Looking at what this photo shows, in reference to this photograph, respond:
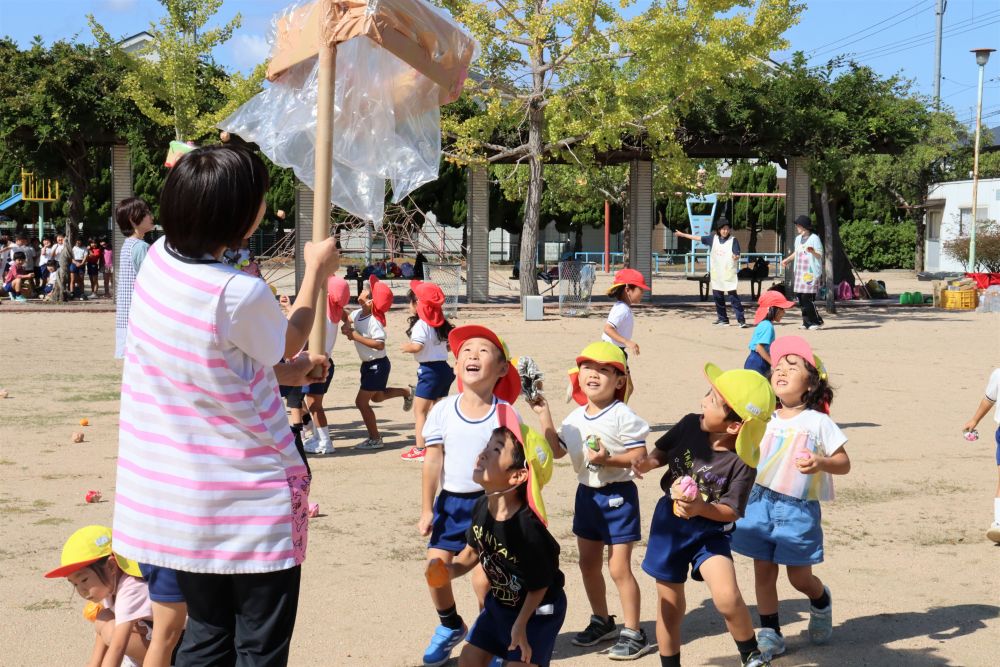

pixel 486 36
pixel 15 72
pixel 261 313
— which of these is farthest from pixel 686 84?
pixel 261 313

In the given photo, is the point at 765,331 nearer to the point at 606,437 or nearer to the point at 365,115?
the point at 606,437

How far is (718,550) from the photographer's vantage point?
4.16 meters

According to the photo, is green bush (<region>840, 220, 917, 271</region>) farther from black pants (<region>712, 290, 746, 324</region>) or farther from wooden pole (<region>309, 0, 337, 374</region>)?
wooden pole (<region>309, 0, 337, 374</region>)

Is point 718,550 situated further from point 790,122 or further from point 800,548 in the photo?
point 790,122

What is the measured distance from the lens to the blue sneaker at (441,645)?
14.5ft

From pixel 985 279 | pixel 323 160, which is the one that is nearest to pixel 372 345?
pixel 323 160

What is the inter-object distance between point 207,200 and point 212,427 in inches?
21.9

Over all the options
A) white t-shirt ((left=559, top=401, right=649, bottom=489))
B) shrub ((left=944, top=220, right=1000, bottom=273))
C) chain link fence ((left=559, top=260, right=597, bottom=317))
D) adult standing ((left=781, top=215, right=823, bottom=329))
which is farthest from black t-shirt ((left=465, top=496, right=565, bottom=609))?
shrub ((left=944, top=220, right=1000, bottom=273))

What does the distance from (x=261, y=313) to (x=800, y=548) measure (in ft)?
9.15

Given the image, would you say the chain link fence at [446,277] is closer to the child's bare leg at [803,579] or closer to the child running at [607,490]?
the child running at [607,490]

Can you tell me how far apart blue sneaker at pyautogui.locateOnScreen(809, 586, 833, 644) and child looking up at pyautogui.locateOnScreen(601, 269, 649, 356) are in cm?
344

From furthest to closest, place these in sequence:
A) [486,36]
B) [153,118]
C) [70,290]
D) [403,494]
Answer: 1. [70,290]
2. [153,118]
3. [486,36]
4. [403,494]

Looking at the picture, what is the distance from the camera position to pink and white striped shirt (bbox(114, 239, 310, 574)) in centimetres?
261

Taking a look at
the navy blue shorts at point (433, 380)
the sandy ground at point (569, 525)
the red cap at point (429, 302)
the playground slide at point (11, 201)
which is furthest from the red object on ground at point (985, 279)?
the playground slide at point (11, 201)
